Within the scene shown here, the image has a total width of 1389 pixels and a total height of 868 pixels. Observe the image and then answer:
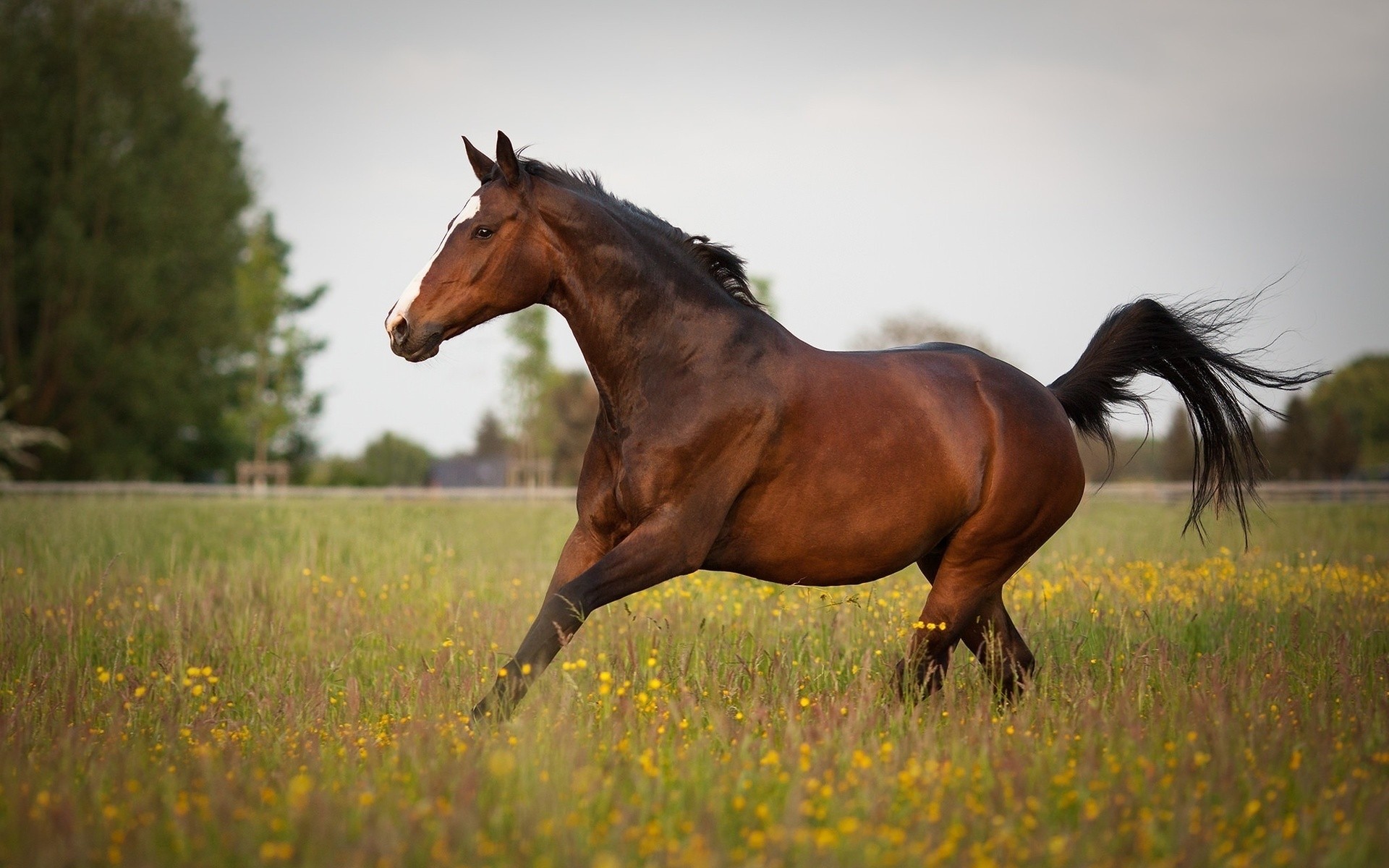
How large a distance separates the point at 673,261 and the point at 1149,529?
1537 cm

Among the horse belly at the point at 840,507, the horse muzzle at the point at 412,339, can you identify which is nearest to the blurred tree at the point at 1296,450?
the horse belly at the point at 840,507

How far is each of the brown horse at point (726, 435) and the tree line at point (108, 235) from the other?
86.3 ft

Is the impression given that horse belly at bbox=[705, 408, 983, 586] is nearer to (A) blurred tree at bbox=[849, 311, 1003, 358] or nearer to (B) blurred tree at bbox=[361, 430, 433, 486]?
(A) blurred tree at bbox=[849, 311, 1003, 358]

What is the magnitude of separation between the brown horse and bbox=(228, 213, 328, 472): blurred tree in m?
43.0

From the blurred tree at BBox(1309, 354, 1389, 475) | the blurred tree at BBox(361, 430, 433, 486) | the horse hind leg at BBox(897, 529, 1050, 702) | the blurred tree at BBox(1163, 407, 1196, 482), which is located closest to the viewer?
the horse hind leg at BBox(897, 529, 1050, 702)

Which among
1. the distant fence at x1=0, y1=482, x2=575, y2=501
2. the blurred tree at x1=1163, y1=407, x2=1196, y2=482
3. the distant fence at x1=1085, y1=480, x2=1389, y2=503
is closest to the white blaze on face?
the distant fence at x1=0, y1=482, x2=575, y2=501

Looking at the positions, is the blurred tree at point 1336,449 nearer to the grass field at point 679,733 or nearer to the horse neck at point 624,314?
the grass field at point 679,733

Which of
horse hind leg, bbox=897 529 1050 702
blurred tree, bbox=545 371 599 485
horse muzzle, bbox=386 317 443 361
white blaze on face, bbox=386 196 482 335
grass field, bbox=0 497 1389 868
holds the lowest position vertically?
grass field, bbox=0 497 1389 868

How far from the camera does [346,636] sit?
6.79 m

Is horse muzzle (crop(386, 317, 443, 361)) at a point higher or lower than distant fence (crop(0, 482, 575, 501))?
higher

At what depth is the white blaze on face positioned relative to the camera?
439 centimetres

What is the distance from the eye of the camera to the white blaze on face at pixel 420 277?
439cm

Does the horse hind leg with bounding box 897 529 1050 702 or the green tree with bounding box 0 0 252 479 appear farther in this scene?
the green tree with bounding box 0 0 252 479

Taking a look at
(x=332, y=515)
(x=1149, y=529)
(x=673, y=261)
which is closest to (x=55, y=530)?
(x=332, y=515)
